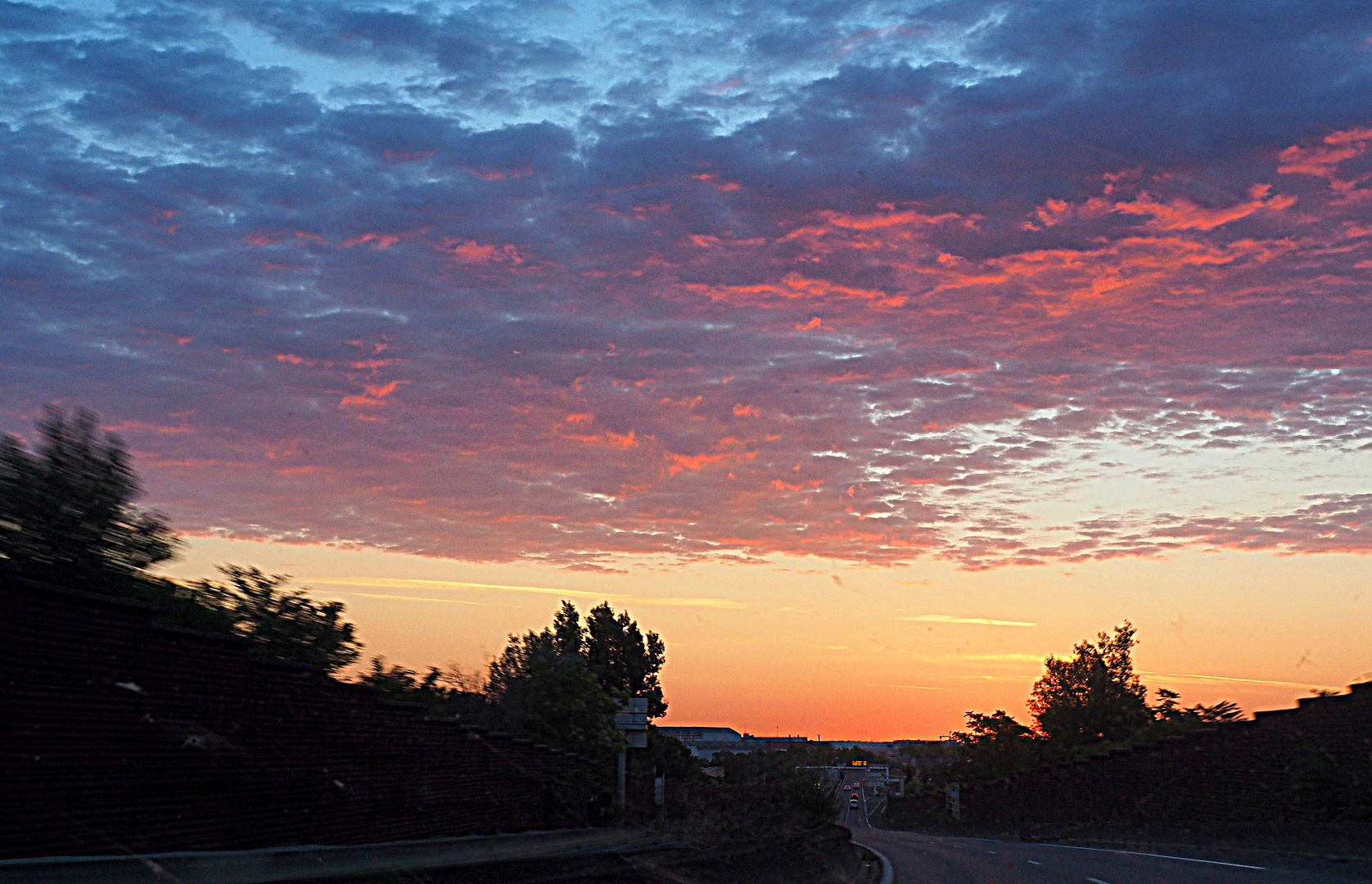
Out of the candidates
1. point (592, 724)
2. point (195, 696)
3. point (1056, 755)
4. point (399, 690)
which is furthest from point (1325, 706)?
point (1056, 755)

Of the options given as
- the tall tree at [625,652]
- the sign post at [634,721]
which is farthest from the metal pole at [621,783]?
the tall tree at [625,652]

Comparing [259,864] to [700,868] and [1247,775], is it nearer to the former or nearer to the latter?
[700,868]

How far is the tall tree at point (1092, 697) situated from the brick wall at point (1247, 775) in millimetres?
37547

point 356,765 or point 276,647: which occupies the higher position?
point 276,647

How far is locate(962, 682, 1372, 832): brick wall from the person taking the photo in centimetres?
2547

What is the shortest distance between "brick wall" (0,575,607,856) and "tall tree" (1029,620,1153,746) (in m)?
73.5

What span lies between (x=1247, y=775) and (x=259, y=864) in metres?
29.8

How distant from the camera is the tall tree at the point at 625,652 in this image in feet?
338

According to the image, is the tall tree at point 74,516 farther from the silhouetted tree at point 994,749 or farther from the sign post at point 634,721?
the silhouetted tree at point 994,749

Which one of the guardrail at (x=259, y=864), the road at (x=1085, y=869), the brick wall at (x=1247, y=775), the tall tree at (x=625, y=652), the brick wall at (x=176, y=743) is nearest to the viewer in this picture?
the guardrail at (x=259, y=864)

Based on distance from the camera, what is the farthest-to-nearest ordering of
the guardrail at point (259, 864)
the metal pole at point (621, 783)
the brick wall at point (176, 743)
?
the metal pole at point (621, 783) < the brick wall at point (176, 743) < the guardrail at point (259, 864)

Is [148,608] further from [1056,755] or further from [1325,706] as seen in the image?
[1056,755]

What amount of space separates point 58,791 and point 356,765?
18.3 ft

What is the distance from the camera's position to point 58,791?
356 inches
